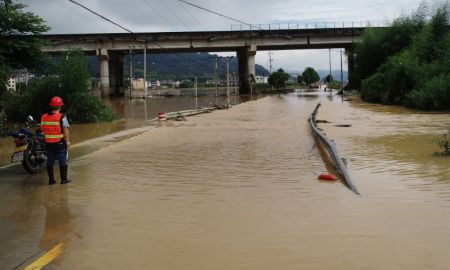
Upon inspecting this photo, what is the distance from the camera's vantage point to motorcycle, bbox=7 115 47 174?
35.5ft

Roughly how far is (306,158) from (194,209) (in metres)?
5.69

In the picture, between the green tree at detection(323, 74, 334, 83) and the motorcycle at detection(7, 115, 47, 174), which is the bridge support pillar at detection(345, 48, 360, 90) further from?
the motorcycle at detection(7, 115, 47, 174)

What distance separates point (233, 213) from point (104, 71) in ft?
253

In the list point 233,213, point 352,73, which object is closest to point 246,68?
point 352,73

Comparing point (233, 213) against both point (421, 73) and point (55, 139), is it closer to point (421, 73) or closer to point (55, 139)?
point (55, 139)

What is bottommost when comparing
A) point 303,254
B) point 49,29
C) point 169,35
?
point 303,254

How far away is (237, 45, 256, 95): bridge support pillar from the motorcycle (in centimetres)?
7037

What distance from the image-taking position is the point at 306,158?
12.5m

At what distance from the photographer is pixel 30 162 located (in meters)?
10.9

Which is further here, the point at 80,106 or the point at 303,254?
the point at 80,106

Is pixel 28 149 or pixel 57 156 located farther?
pixel 28 149

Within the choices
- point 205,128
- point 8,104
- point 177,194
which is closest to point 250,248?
point 177,194

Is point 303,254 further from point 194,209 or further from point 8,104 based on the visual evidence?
point 8,104

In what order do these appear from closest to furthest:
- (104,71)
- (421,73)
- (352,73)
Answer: (421,73), (352,73), (104,71)
